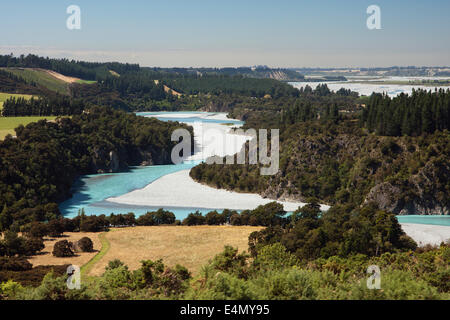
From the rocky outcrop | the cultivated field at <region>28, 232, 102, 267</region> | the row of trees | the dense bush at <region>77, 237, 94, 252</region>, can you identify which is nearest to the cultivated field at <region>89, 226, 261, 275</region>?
the cultivated field at <region>28, 232, 102, 267</region>

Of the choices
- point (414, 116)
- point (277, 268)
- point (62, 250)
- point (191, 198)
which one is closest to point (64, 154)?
point (191, 198)

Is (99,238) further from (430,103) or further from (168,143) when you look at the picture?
(168,143)

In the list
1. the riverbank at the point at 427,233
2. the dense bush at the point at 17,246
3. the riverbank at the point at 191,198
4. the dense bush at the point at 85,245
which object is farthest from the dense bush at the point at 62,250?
the riverbank at the point at 427,233

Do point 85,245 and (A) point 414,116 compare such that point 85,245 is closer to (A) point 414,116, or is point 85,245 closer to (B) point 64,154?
(B) point 64,154

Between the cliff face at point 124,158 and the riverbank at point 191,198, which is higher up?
the cliff face at point 124,158

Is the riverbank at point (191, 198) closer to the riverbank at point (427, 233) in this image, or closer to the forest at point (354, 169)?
the forest at point (354, 169)

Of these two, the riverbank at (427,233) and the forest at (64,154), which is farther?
the forest at (64,154)
